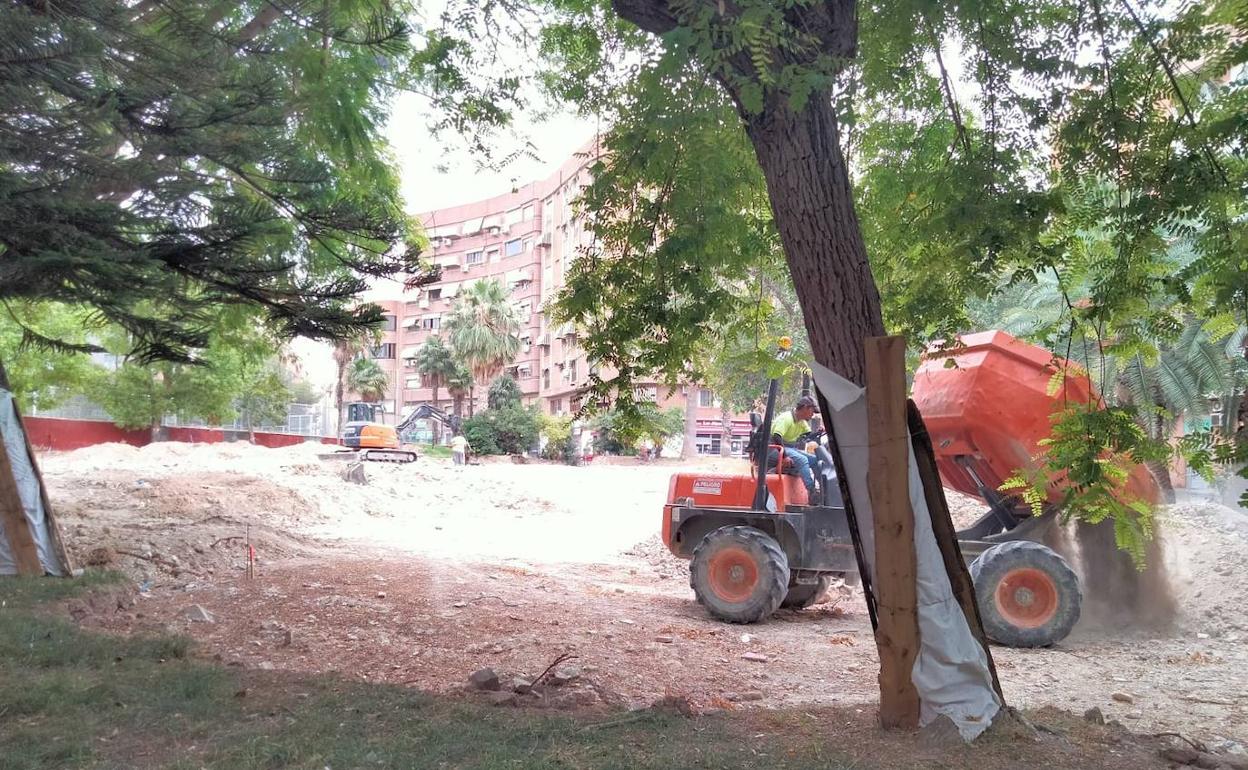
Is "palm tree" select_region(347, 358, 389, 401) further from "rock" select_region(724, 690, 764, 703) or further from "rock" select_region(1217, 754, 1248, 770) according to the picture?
"rock" select_region(1217, 754, 1248, 770)

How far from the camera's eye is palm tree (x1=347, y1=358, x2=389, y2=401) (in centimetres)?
6347

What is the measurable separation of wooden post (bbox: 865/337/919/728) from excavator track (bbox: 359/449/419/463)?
34.0 metres

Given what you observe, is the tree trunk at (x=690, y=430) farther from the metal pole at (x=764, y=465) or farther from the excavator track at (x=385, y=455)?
the metal pole at (x=764, y=465)

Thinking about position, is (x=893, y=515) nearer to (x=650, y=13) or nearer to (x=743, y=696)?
(x=743, y=696)

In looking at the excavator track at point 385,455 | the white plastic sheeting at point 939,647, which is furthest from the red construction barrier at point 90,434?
the white plastic sheeting at point 939,647

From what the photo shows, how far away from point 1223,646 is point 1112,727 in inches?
198

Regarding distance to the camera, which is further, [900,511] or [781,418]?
[781,418]

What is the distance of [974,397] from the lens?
9.65 metres

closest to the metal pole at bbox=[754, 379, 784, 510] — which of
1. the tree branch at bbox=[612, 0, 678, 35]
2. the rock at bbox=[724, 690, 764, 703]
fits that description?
the rock at bbox=[724, 690, 764, 703]

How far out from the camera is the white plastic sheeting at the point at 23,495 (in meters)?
9.86

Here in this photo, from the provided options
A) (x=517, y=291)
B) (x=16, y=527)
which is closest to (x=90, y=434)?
(x=517, y=291)

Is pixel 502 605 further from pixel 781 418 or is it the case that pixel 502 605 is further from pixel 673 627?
pixel 781 418

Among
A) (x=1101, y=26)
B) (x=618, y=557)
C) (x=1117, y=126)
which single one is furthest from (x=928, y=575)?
(x=618, y=557)

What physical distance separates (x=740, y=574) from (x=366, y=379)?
186 ft
